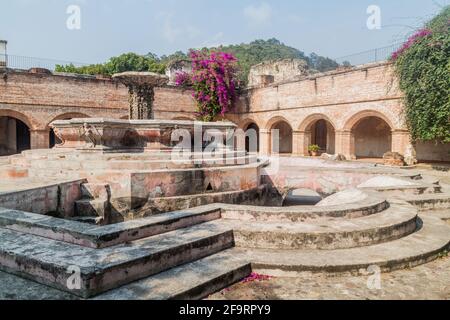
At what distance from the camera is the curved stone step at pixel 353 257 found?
3127mm

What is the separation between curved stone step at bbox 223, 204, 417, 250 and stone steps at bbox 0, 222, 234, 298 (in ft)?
1.33

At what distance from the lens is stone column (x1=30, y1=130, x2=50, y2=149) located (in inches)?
633

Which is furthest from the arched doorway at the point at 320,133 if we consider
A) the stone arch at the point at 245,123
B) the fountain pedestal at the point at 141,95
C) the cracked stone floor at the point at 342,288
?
the cracked stone floor at the point at 342,288

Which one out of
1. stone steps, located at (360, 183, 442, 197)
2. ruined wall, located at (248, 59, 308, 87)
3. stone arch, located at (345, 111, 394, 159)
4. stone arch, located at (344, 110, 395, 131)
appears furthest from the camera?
ruined wall, located at (248, 59, 308, 87)

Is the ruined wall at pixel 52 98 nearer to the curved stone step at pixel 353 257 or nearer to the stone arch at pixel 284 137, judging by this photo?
the stone arch at pixel 284 137

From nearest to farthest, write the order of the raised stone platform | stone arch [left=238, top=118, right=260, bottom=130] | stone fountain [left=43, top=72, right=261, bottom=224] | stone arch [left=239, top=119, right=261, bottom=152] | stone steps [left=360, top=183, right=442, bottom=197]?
the raised stone platform
stone fountain [left=43, top=72, right=261, bottom=224]
stone steps [left=360, top=183, right=442, bottom=197]
stone arch [left=238, top=118, right=260, bottom=130]
stone arch [left=239, top=119, right=261, bottom=152]

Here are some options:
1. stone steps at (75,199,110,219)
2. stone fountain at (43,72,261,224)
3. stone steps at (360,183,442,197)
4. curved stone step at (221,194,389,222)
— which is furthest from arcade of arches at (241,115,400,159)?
stone steps at (75,199,110,219)

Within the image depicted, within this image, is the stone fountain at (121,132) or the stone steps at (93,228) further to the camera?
the stone fountain at (121,132)

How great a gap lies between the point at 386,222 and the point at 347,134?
13.0 metres

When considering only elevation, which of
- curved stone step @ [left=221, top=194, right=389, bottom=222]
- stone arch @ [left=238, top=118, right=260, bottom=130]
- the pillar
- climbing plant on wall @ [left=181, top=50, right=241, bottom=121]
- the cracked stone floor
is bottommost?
the cracked stone floor

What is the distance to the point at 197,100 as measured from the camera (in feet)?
66.2

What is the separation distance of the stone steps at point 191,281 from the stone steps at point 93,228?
0.50 metres

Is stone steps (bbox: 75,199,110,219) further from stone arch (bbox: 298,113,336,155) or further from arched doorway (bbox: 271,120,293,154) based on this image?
arched doorway (bbox: 271,120,293,154)

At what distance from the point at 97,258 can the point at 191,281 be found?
2.34 ft
